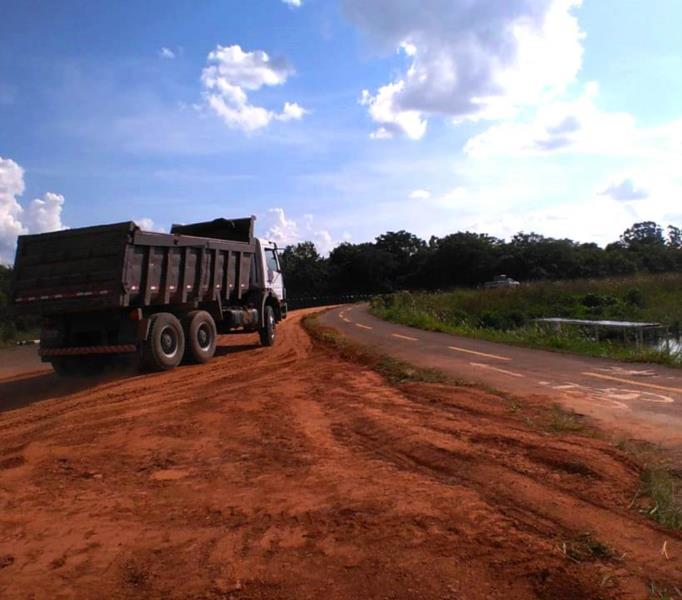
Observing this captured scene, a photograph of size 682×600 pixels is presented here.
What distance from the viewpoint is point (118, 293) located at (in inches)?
442

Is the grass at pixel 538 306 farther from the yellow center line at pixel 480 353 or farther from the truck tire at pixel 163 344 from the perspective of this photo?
the truck tire at pixel 163 344

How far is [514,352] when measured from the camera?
15109 millimetres

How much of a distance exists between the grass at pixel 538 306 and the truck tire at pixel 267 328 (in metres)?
6.70

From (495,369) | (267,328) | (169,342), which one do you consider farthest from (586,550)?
(267,328)

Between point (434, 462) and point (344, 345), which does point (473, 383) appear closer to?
point (434, 462)

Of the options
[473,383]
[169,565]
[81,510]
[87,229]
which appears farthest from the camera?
[87,229]

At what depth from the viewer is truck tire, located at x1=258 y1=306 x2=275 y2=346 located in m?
17.3

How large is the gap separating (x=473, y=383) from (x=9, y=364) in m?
13.1

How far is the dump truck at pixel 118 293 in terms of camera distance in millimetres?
11438

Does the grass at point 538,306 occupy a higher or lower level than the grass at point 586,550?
higher

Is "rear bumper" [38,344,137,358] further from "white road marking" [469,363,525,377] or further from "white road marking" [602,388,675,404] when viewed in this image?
"white road marking" [602,388,675,404]

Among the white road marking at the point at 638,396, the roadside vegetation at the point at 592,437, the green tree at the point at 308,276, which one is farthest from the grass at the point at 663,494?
the green tree at the point at 308,276

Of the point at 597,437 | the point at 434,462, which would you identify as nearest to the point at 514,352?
the point at 597,437

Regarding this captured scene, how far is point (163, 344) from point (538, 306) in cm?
3138
